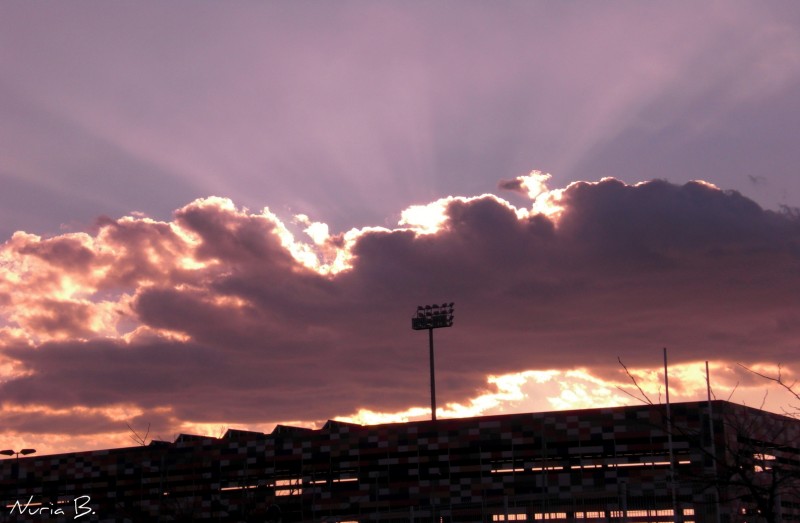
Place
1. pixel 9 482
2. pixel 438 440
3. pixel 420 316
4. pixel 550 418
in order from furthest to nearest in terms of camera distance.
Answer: pixel 420 316, pixel 9 482, pixel 438 440, pixel 550 418

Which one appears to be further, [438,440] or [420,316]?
[420,316]

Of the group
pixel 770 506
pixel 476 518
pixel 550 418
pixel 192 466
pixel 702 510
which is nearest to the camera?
pixel 770 506

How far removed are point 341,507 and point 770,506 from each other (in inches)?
2283

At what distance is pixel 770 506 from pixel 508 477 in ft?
173

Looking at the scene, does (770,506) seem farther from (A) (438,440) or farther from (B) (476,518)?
(A) (438,440)

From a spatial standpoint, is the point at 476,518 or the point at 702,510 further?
the point at 476,518

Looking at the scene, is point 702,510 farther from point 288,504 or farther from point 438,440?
point 288,504

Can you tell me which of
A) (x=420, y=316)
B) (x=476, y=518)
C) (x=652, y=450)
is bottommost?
(x=476, y=518)

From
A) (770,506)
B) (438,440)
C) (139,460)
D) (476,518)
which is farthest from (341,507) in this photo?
(770,506)

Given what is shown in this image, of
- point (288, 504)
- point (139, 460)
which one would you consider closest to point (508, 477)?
point (288, 504)

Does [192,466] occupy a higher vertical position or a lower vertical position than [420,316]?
lower

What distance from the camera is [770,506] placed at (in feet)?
49.3

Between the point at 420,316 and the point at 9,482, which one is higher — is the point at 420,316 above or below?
above

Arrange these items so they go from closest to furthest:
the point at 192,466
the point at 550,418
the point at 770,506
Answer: the point at 770,506, the point at 550,418, the point at 192,466
